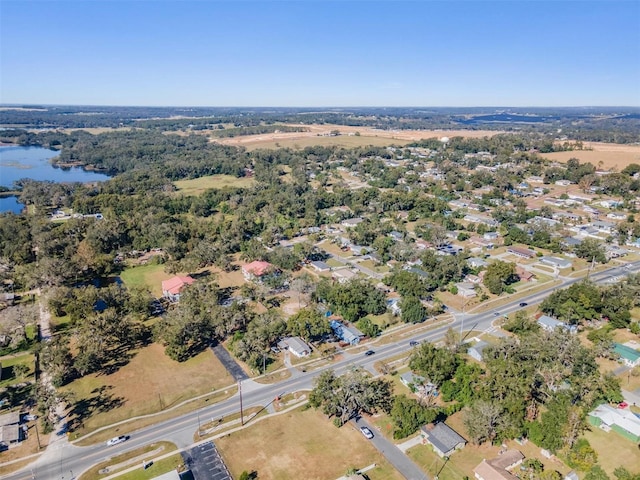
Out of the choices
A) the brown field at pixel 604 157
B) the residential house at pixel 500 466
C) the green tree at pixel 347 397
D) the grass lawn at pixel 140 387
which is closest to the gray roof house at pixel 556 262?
the residential house at pixel 500 466

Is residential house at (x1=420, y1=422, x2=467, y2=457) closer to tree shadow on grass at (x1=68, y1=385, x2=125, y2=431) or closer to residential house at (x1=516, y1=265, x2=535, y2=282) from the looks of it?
tree shadow on grass at (x1=68, y1=385, x2=125, y2=431)

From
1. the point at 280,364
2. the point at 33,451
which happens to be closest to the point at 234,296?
the point at 280,364

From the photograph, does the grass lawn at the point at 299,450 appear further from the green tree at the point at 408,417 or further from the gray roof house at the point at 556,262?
the gray roof house at the point at 556,262

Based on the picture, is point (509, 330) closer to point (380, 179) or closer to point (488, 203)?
point (488, 203)

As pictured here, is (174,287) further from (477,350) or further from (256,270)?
(477,350)

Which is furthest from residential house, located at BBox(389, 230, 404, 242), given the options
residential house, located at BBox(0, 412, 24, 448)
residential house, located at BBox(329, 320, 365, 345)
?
residential house, located at BBox(0, 412, 24, 448)
